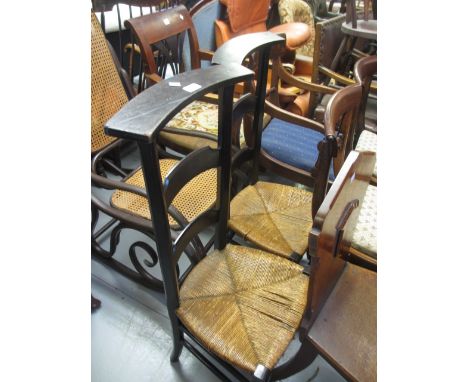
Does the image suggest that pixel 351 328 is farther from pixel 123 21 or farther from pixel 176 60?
pixel 123 21

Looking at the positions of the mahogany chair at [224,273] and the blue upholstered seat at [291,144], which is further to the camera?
the blue upholstered seat at [291,144]

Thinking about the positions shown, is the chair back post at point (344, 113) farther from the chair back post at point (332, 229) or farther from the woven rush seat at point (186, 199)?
the woven rush seat at point (186, 199)

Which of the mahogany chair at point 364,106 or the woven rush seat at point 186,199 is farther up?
the mahogany chair at point 364,106

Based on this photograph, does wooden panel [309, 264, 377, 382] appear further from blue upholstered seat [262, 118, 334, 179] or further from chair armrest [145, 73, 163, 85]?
chair armrest [145, 73, 163, 85]

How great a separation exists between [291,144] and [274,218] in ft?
1.44

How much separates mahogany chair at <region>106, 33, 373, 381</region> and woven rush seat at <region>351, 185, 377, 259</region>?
0.66 feet

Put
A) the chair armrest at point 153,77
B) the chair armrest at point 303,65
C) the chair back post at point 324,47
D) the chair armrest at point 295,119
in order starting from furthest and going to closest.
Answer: the chair armrest at point 303,65 → the chair back post at point 324,47 → the chair armrest at point 153,77 → the chair armrest at point 295,119

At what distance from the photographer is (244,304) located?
0.98 m

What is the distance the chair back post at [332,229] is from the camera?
2.06 ft

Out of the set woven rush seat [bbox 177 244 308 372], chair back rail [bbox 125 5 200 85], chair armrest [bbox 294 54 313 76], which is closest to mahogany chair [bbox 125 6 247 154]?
chair back rail [bbox 125 5 200 85]

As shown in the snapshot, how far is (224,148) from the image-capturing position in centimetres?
95

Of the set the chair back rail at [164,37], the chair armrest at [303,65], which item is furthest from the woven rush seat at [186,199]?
the chair armrest at [303,65]

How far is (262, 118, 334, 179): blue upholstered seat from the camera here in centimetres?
149
